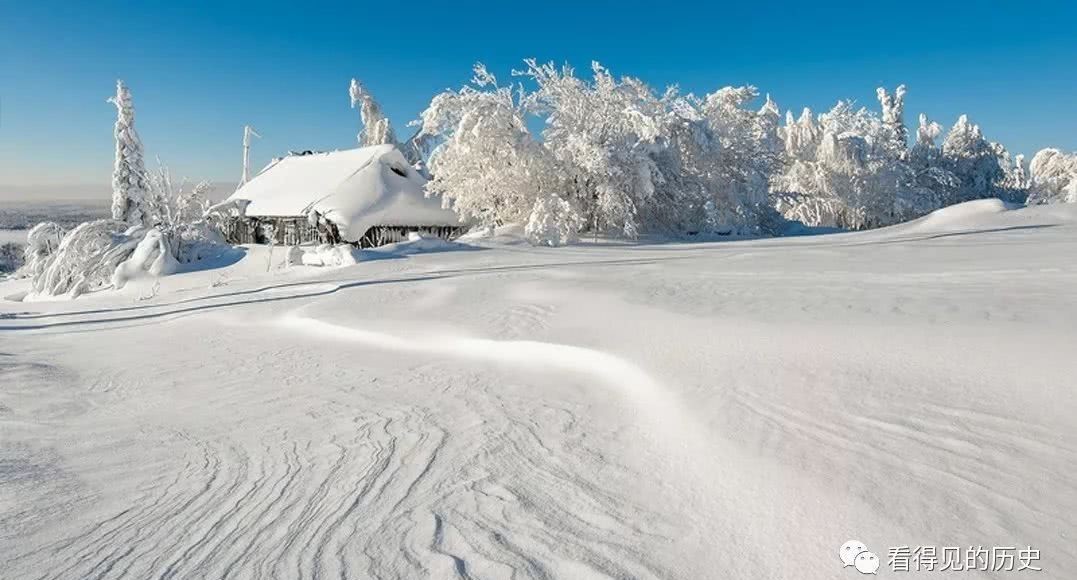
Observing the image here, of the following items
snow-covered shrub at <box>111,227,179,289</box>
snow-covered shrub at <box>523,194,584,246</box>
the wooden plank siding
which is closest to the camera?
snow-covered shrub at <box>111,227,179,289</box>

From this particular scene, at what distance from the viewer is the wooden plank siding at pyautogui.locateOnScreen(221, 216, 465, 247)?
23172 millimetres

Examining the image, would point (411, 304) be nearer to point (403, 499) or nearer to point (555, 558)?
point (403, 499)

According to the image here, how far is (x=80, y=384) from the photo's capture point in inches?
197

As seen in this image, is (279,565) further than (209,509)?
No

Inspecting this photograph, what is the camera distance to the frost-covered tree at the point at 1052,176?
45.1m

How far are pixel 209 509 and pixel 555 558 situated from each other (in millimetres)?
1603

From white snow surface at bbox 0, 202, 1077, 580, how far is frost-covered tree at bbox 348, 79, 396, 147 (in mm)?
33766

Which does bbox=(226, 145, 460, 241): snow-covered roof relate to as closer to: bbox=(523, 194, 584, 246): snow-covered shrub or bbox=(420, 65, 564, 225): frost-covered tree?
bbox=(420, 65, 564, 225): frost-covered tree

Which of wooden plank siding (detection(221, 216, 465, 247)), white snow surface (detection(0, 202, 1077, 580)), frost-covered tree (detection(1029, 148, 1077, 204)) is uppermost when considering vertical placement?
frost-covered tree (detection(1029, 148, 1077, 204))

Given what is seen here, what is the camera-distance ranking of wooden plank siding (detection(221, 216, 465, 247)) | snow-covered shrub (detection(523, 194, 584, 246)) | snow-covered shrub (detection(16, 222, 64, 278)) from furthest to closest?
1. wooden plank siding (detection(221, 216, 465, 247))
2. snow-covered shrub (detection(16, 222, 64, 278))
3. snow-covered shrub (detection(523, 194, 584, 246))

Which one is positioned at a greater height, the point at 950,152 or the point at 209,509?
the point at 950,152

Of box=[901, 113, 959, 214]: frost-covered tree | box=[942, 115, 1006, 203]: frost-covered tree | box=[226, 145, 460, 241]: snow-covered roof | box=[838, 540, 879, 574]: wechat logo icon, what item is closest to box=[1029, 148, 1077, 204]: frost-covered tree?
box=[942, 115, 1006, 203]: frost-covered tree

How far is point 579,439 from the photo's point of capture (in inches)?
131

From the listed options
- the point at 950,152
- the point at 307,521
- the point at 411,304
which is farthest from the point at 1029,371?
the point at 950,152
